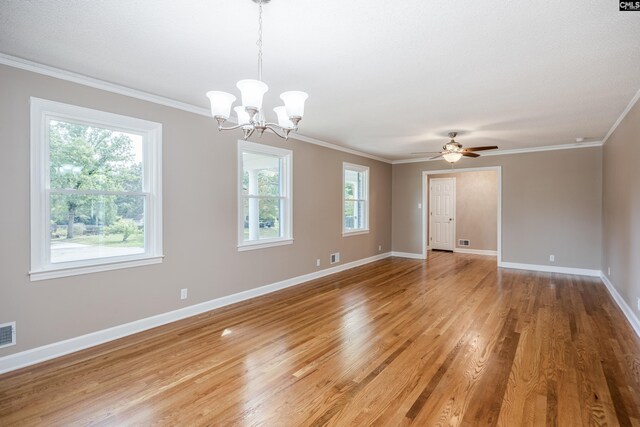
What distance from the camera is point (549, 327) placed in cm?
361

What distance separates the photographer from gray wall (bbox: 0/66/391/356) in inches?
106

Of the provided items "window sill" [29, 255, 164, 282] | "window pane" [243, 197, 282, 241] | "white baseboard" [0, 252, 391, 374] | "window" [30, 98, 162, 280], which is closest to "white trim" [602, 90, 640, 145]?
"window pane" [243, 197, 282, 241]

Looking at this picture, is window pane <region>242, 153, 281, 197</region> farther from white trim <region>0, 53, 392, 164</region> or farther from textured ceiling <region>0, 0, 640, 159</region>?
textured ceiling <region>0, 0, 640, 159</region>

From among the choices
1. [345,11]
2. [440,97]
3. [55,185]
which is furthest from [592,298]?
[55,185]

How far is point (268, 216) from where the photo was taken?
16.7 ft

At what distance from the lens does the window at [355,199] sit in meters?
6.88

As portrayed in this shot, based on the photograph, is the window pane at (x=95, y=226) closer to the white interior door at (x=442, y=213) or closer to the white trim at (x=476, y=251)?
the white interior door at (x=442, y=213)

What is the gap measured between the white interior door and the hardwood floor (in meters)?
5.01

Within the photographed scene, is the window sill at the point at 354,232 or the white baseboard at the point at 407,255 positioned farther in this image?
the white baseboard at the point at 407,255

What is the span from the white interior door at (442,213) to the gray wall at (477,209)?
14 cm

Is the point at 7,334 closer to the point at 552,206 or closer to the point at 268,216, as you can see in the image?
the point at 268,216

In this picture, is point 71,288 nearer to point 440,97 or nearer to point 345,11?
point 345,11

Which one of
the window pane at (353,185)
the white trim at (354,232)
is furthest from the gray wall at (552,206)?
the white trim at (354,232)

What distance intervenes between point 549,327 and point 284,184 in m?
3.90
